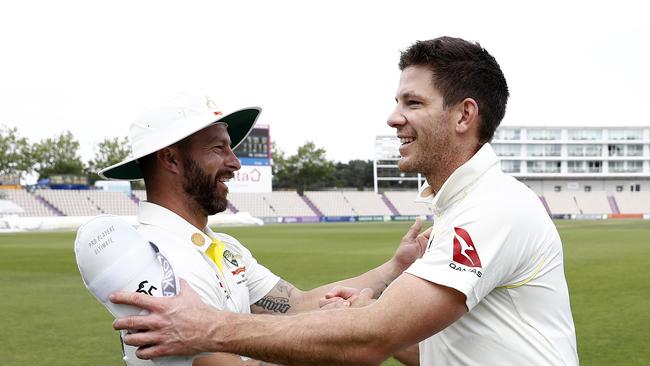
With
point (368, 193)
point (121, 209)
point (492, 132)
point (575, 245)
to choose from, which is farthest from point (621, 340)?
point (368, 193)

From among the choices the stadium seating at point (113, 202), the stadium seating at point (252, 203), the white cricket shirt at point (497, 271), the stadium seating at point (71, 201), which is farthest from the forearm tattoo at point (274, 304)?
the stadium seating at point (252, 203)

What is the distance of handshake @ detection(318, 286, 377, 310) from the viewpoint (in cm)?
297

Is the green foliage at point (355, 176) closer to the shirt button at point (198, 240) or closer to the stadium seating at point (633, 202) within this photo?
the stadium seating at point (633, 202)

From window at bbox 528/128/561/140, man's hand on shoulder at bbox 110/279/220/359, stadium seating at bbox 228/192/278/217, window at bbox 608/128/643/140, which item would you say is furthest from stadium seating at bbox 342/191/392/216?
man's hand on shoulder at bbox 110/279/220/359

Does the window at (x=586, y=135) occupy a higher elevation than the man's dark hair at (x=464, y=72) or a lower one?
lower

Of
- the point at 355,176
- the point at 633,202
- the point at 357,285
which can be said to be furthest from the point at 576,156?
the point at 357,285

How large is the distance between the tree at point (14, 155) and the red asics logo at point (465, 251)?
9130cm

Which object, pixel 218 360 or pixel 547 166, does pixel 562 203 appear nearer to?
pixel 547 166

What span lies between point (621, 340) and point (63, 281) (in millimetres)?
13315

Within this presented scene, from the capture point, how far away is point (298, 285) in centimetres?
1499

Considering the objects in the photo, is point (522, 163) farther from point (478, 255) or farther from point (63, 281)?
point (478, 255)

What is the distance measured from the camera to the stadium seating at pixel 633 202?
9875 centimetres

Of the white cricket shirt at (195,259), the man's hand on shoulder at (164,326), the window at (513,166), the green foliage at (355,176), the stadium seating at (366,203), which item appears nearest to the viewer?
the man's hand on shoulder at (164,326)

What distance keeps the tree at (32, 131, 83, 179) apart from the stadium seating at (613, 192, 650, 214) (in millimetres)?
79938
